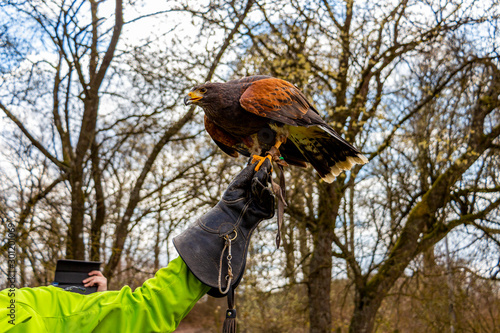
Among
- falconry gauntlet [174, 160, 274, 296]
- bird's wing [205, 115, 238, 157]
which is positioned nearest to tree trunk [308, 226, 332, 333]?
bird's wing [205, 115, 238, 157]

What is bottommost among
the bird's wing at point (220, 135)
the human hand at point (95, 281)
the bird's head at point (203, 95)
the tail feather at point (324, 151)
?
the human hand at point (95, 281)

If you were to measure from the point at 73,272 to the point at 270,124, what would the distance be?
156 cm

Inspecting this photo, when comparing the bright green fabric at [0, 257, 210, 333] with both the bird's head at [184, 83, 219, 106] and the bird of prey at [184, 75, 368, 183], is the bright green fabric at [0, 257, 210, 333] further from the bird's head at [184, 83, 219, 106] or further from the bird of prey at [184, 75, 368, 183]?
the bird's head at [184, 83, 219, 106]

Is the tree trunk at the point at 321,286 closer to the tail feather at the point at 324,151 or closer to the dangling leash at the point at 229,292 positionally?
the tail feather at the point at 324,151

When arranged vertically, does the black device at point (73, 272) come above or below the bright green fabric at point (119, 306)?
above

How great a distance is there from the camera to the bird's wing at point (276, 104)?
2.49 meters

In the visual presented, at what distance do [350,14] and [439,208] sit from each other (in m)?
4.13

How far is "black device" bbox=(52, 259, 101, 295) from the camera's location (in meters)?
2.21

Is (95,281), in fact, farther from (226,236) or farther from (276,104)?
(276,104)

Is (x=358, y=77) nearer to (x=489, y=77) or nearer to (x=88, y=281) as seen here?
(x=489, y=77)

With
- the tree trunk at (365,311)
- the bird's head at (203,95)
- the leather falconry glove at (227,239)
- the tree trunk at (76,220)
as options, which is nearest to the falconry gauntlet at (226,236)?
the leather falconry glove at (227,239)

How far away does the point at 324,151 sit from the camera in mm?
2854

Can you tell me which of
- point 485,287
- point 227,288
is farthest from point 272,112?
point 485,287

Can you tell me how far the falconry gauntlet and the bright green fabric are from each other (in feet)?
0.17
